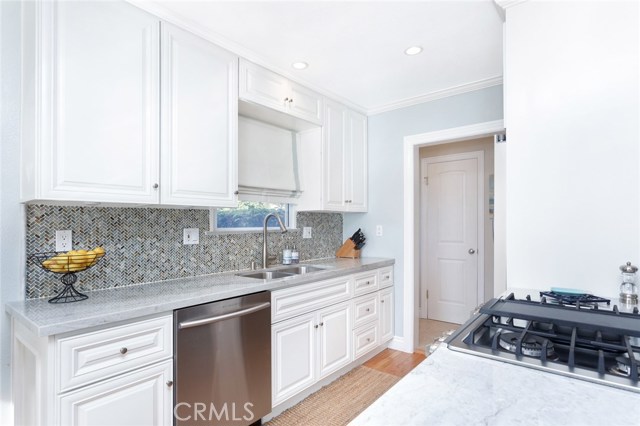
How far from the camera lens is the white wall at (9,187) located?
1597mm

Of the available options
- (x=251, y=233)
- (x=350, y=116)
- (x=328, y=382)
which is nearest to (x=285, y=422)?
(x=328, y=382)

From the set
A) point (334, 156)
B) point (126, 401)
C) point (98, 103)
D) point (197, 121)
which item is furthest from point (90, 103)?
point (334, 156)

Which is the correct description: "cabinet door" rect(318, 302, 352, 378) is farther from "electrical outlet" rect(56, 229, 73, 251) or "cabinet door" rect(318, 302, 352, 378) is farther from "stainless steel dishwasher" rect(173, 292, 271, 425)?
"electrical outlet" rect(56, 229, 73, 251)

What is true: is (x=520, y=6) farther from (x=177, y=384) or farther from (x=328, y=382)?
(x=328, y=382)

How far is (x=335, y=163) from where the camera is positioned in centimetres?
315

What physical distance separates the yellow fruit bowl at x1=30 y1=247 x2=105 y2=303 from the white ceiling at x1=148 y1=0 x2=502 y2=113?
4.47 ft

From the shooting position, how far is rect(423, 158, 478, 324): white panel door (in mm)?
4117

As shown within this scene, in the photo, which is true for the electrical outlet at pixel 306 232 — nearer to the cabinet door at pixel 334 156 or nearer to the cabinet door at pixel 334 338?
the cabinet door at pixel 334 156

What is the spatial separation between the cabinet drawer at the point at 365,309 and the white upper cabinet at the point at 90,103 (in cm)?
181

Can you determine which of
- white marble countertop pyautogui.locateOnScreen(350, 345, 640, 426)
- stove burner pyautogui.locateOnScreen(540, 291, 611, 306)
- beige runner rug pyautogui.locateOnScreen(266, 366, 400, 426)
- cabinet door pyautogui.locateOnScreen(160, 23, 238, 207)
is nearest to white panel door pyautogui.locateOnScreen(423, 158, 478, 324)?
beige runner rug pyautogui.locateOnScreen(266, 366, 400, 426)

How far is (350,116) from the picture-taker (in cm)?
335

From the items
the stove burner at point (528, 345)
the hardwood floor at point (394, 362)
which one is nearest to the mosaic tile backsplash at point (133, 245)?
the hardwood floor at point (394, 362)

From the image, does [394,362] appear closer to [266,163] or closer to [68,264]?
[266,163]

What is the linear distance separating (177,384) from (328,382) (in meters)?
1.37
